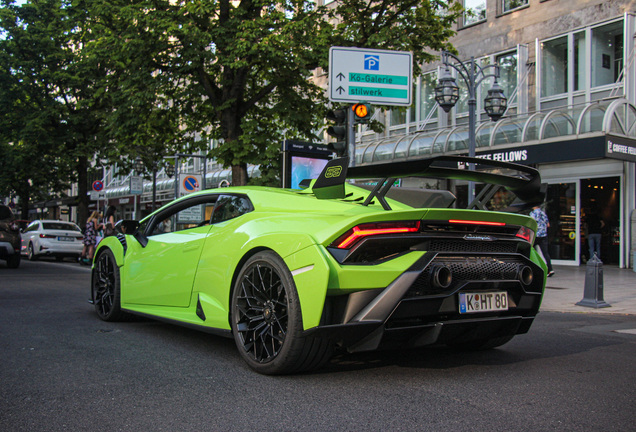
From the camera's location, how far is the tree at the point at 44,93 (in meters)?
27.1

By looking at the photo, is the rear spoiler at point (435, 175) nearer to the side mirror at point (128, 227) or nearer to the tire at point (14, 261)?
the side mirror at point (128, 227)

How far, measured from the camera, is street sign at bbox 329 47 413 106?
9844 mm

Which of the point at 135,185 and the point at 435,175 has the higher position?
the point at 135,185

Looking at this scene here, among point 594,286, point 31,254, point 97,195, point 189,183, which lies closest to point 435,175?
point 594,286

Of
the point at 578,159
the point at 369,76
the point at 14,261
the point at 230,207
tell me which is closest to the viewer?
the point at 230,207

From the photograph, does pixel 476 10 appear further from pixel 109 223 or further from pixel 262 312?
pixel 262 312

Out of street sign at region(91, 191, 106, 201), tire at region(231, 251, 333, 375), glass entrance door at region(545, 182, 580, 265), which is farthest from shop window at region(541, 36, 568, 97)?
tire at region(231, 251, 333, 375)

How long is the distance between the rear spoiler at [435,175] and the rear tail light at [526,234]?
0.30 m

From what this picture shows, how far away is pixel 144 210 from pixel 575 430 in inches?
1970

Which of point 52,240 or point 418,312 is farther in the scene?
point 52,240

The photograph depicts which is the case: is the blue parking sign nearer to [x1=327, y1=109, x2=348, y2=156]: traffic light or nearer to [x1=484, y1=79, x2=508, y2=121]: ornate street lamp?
[x1=327, y1=109, x2=348, y2=156]: traffic light

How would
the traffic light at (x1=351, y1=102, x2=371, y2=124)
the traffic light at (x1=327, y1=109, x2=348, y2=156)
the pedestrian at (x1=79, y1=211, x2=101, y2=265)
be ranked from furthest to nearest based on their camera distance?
the pedestrian at (x1=79, y1=211, x2=101, y2=265)
the traffic light at (x1=327, y1=109, x2=348, y2=156)
the traffic light at (x1=351, y1=102, x2=371, y2=124)

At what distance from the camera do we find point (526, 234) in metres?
4.19

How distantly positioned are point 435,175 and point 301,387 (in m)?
1.59
